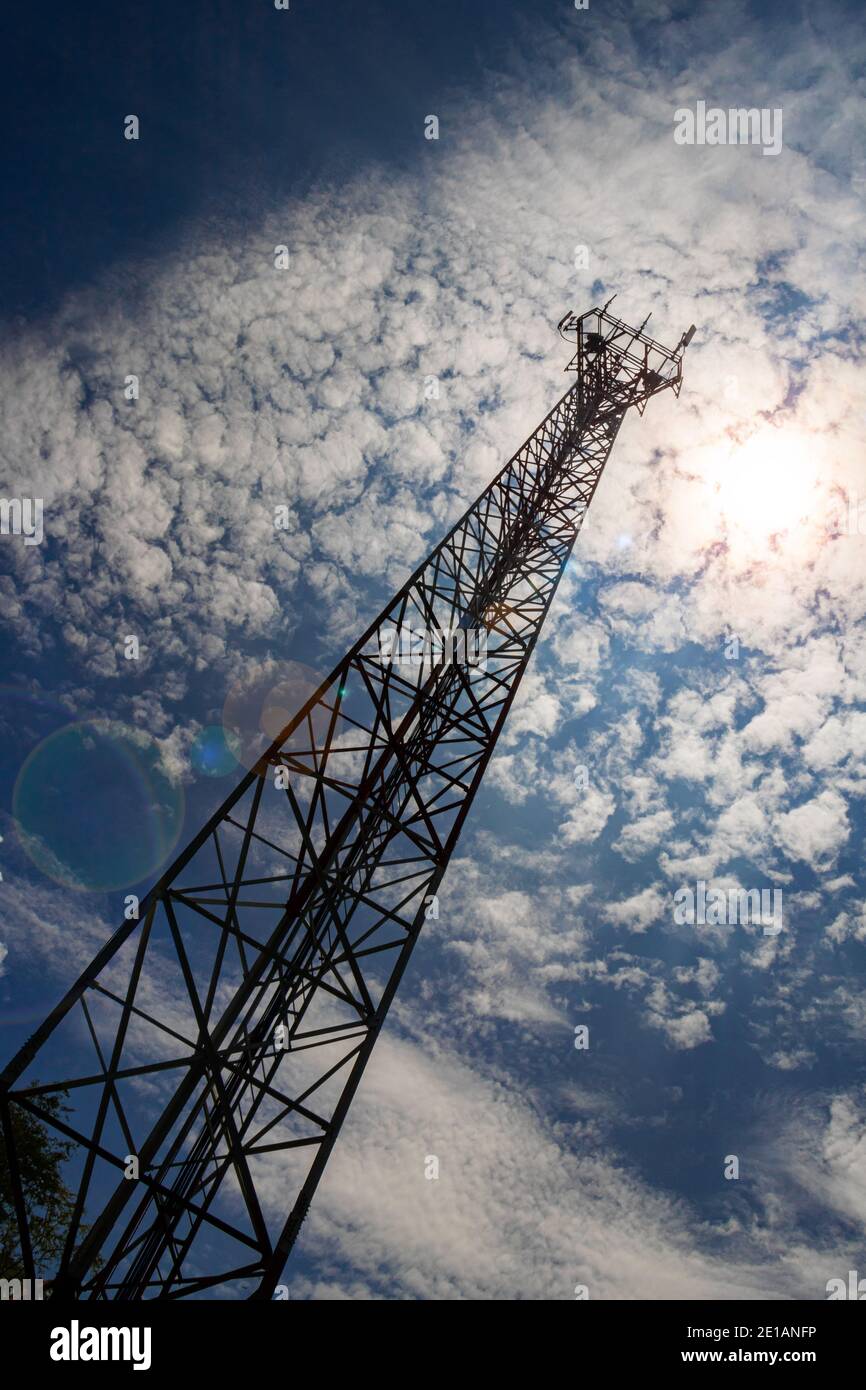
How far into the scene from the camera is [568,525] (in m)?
16.8

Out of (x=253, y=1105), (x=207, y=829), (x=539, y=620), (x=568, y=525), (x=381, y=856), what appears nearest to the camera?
(x=253, y=1105)

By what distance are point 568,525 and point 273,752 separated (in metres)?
9.76

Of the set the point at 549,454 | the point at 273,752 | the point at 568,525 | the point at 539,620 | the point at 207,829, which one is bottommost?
the point at 207,829

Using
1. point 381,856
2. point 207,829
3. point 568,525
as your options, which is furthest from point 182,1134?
point 568,525

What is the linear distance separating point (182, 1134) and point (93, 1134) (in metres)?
1.03

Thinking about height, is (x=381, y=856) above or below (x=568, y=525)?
below

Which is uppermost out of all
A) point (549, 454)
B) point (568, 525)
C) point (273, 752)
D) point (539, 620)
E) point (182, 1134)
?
point (549, 454)

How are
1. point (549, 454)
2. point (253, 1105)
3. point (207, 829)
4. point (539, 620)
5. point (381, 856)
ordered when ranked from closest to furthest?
point (253, 1105) → point (207, 829) → point (381, 856) → point (539, 620) → point (549, 454)

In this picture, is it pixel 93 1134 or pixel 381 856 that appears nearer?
pixel 93 1134
